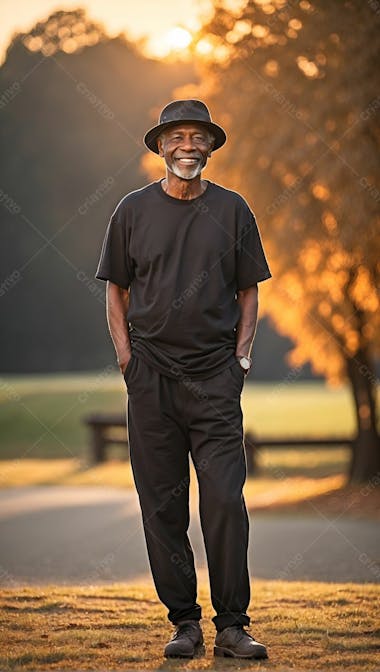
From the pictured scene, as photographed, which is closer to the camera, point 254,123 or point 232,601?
point 232,601

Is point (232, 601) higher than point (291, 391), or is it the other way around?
point (291, 391)

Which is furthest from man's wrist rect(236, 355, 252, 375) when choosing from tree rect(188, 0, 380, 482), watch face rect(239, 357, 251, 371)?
tree rect(188, 0, 380, 482)

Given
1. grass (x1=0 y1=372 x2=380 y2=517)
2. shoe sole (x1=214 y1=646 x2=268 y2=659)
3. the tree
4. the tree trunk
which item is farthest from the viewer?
the tree trunk

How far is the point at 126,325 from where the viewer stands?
16.6ft

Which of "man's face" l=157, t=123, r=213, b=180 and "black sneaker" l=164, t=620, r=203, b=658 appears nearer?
"black sneaker" l=164, t=620, r=203, b=658

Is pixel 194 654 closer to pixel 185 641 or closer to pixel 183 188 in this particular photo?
pixel 185 641

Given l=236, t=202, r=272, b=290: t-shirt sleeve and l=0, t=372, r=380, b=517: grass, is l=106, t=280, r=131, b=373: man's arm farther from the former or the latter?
l=0, t=372, r=380, b=517: grass

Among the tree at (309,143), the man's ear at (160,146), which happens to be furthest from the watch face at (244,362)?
the tree at (309,143)

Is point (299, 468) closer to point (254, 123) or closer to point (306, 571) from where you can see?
point (254, 123)

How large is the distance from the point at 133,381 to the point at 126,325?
31cm

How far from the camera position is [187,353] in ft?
15.6

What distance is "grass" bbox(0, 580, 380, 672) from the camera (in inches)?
179

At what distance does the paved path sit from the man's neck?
3.85 m

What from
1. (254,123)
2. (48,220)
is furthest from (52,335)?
(254,123)
